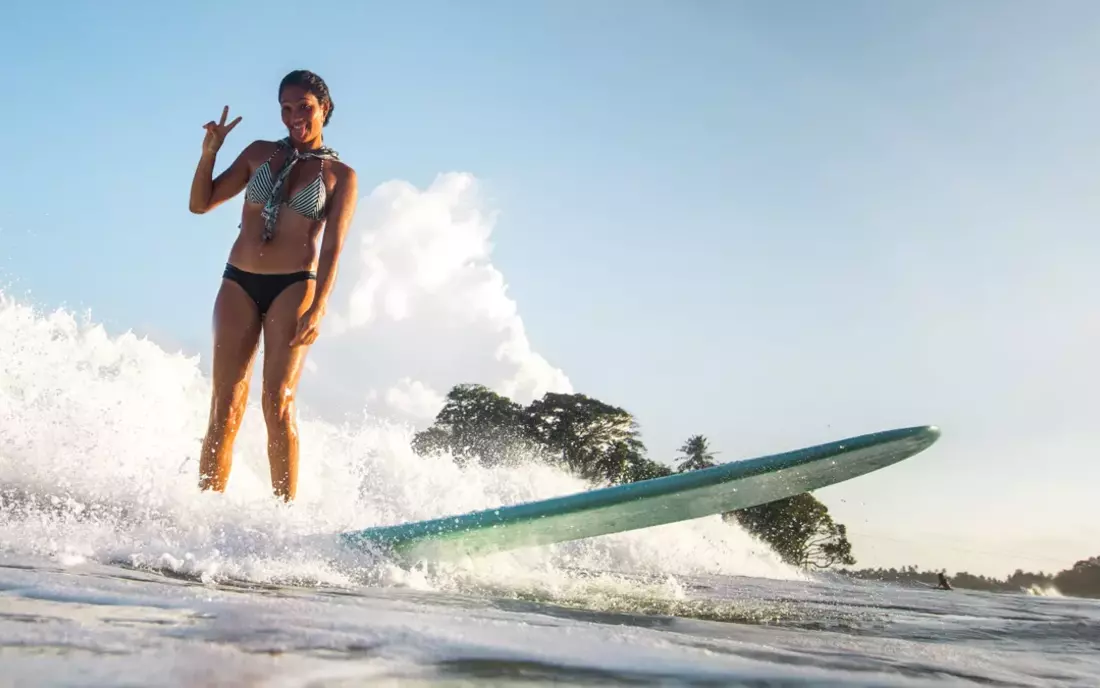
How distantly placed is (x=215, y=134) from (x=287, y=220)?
0.50 m

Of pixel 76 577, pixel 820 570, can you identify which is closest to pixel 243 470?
pixel 76 577

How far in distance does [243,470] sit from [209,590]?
20.6 ft

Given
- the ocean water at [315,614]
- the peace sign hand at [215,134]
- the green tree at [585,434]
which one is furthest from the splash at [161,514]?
the green tree at [585,434]

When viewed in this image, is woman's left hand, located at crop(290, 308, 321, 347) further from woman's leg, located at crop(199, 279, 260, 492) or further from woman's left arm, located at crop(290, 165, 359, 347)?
woman's leg, located at crop(199, 279, 260, 492)

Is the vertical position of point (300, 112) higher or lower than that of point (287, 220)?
higher

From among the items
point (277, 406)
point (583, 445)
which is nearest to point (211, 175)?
point (277, 406)

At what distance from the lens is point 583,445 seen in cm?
3034

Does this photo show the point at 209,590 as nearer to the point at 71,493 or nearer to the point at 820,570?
the point at 71,493

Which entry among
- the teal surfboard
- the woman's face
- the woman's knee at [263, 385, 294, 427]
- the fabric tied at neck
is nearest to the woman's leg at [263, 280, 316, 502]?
the woman's knee at [263, 385, 294, 427]

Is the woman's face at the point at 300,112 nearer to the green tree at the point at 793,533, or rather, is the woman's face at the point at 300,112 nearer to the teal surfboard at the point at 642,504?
the teal surfboard at the point at 642,504

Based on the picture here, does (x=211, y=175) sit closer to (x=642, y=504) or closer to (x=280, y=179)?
(x=280, y=179)

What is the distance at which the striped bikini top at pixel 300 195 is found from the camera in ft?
10.7

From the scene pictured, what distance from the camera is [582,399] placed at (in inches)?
1233

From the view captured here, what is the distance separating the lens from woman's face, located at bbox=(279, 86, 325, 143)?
10.9ft
